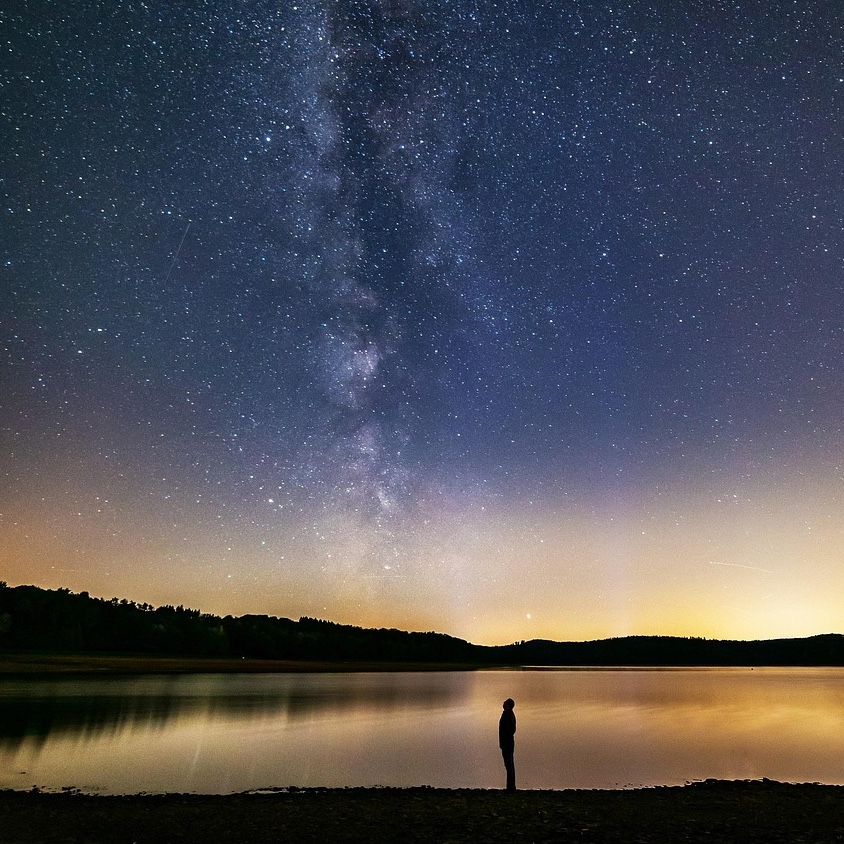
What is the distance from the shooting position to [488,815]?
14031 millimetres

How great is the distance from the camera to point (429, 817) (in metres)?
14.0

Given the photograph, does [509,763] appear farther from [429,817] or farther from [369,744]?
[369,744]

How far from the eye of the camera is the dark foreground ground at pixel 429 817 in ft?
40.2

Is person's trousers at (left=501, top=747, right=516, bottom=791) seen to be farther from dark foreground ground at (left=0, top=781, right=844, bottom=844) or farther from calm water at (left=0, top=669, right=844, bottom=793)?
calm water at (left=0, top=669, right=844, bottom=793)

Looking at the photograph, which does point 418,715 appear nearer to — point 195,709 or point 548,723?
point 548,723

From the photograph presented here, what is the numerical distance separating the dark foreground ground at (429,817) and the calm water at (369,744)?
14.5ft

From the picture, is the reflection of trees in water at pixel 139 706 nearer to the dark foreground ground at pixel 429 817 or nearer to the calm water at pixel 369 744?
the calm water at pixel 369 744

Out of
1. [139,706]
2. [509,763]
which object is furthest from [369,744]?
[139,706]

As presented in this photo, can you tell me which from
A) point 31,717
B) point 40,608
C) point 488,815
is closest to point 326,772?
point 488,815

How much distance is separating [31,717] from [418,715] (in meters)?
23.7

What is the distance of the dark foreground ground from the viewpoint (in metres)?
12.3

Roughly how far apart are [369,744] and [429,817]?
61.8 ft

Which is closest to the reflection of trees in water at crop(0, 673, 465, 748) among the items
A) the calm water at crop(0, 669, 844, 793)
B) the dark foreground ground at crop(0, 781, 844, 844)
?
the calm water at crop(0, 669, 844, 793)

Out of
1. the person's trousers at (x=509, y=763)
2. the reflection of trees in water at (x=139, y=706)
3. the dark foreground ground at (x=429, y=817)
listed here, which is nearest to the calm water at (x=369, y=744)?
the reflection of trees in water at (x=139, y=706)
